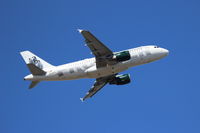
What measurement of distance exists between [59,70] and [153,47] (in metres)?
15.8

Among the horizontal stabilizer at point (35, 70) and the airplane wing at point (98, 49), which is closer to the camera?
the airplane wing at point (98, 49)

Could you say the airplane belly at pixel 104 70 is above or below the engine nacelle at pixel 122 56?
below

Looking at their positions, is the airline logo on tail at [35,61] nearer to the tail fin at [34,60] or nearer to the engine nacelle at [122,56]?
the tail fin at [34,60]

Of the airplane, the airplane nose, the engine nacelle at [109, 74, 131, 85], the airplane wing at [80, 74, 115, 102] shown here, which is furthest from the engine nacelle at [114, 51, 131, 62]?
the airplane wing at [80, 74, 115, 102]

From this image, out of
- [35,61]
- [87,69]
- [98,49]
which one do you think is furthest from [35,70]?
[98,49]

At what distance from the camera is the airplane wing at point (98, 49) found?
6569 cm

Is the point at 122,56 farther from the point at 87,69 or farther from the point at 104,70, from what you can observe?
the point at 87,69

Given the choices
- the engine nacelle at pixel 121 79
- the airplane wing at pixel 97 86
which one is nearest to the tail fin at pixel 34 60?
the airplane wing at pixel 97 86

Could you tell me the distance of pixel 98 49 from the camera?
222ft

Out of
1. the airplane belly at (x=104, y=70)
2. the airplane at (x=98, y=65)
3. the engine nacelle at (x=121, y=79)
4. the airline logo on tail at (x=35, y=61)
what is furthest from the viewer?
the engine nacelle at (x=121, y=79)

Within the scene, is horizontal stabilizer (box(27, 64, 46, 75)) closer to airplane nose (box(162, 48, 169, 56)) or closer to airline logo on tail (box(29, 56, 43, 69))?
airline logo on tail (box(29, 56, 43, 69))

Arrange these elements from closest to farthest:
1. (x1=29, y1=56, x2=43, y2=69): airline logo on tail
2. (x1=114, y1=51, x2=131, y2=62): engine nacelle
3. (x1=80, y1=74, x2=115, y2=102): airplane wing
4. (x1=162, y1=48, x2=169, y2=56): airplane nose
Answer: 1. (x1=114, y1=51, x2=131, y2=62): engine nacelle
2. (x1=162, y1=48, x2=169, y2=56): airplane nose
3. (x1=29, y1=56, x2=43, y2=69): airline logo on tail
4. (x1=80, y1=74, x2=115, y2=102): airplane wing

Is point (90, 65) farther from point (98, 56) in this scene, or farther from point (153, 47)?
point (153, 47)

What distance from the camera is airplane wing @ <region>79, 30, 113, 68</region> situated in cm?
6569
